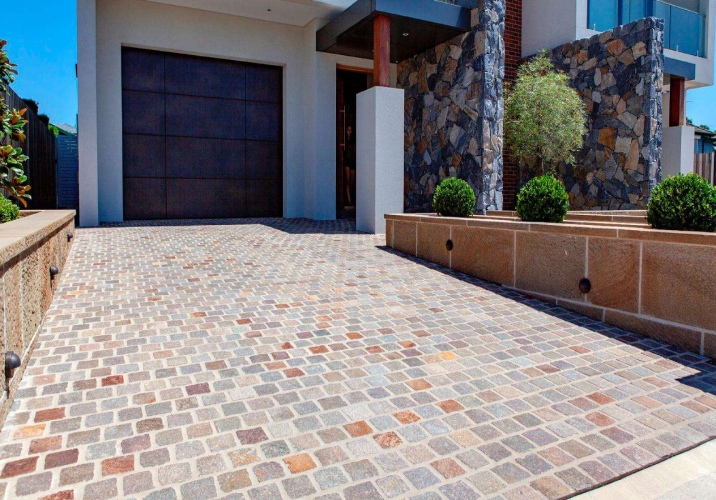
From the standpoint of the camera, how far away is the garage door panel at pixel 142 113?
1217cm

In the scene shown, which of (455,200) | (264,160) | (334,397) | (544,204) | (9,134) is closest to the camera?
(334,397)

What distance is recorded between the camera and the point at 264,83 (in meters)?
13.6

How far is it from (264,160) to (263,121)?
103 centimetres

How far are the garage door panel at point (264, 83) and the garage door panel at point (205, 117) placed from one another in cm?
44

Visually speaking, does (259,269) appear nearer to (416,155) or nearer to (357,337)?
(357,337)

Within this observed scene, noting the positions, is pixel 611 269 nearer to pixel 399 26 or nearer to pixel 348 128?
pixel 399 26

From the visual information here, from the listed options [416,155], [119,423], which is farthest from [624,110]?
[119,423]

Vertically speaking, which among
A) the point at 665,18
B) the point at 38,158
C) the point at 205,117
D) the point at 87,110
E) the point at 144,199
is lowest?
the point at 144,199

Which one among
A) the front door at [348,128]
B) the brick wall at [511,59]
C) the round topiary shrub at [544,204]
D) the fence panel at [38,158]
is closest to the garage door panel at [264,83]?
the front door at [348,128]

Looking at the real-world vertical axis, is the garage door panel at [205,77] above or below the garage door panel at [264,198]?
above

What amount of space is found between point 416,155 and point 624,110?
5233mm

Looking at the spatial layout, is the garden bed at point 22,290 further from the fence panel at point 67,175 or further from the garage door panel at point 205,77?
the fence panel at point 67,175

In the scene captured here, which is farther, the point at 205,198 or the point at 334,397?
the point at 205,198

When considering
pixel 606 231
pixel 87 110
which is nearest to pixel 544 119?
pixel 606 231
